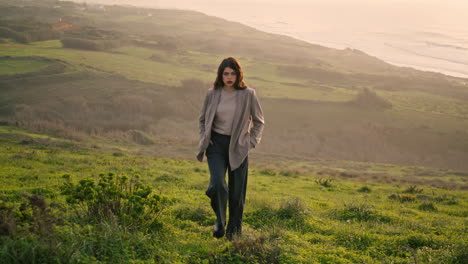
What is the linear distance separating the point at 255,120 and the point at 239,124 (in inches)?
14.2

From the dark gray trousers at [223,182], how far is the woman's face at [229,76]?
2.55 feet

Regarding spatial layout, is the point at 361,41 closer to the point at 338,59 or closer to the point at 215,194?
the point at 338,59

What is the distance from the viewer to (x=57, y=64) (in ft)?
169

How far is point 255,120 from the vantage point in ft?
18.3

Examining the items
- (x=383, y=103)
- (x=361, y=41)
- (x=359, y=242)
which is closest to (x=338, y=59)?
(x=361, y=41)

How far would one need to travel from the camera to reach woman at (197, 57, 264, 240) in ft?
17.3

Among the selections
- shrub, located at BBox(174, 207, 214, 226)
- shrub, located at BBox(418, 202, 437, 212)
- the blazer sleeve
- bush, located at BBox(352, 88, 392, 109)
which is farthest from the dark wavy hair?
→ bush, located at BBox(352, 88, 392, 109)

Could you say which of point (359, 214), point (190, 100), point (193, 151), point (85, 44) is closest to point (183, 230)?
point (359, 214)

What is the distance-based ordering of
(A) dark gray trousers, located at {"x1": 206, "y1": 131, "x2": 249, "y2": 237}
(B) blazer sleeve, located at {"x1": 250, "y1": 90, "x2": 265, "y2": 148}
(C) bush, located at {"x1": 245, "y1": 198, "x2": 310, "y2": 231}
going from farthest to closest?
(C) bush, located at {"x1": 245, "y1": 198, "x2": 310, "y2": 231} < (B) blazer sleeve, located at {"x1": 250, "y1": 90, "x2": 265, "y2": 148} < (A) dark gray trousers, located at {"x1": 206, "y1": 131, "x2": 249, "y2": 237}

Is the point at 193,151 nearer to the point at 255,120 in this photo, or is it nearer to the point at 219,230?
the point at 219,230

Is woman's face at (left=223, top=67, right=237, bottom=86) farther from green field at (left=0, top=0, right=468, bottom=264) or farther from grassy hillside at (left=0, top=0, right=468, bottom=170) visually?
grassy hillside at (left=0, top=0, right=468, bottom=170)

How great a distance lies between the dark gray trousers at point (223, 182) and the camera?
527 cm

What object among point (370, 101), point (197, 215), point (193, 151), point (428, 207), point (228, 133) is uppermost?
point (228, 133)

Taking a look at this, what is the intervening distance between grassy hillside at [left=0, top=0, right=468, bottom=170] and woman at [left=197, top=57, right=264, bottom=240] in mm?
21912
